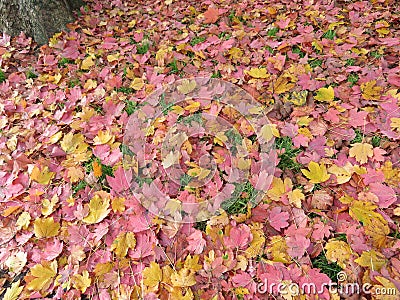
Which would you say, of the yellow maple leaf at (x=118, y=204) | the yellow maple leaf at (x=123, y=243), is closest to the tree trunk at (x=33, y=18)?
the yellow maple leaf at (x=118, y=204)

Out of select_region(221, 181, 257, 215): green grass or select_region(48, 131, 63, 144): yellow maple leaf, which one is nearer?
select_region(221, 181, 257, 215): green grass

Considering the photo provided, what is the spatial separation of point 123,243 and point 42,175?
2.20ft

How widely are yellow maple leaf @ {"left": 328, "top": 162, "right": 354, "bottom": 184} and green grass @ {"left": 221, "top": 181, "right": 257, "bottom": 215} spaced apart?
0.42 m

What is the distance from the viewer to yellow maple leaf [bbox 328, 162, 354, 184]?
1.66 m

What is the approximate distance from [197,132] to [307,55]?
1101 millimetres

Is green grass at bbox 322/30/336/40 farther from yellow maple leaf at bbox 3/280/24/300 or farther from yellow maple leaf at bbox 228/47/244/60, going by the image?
yellow maple leaf at bbox 3/280/24/300

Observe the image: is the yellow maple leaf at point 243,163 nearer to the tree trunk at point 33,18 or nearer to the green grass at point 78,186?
the green grass at point 78,186

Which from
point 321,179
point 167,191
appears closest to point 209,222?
point 167,191

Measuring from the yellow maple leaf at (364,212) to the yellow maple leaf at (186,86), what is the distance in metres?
1.23

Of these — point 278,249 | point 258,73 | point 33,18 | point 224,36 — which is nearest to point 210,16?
point 224,36

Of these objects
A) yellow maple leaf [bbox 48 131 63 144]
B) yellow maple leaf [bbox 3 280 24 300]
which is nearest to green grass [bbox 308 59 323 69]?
yellow maple leaf [bbox 48 131 63 144]

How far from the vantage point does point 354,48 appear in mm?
2463

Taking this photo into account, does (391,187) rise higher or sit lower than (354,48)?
lower

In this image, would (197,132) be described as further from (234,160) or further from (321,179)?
(321,179)
